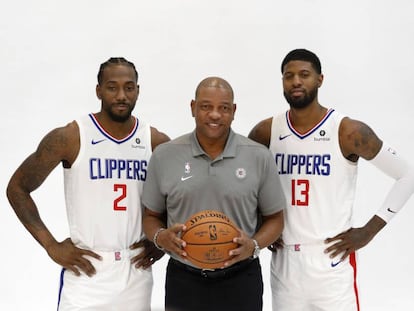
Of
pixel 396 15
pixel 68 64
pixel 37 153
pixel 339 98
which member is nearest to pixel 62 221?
pixel 68 64

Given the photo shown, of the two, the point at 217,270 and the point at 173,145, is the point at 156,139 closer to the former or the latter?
the point at 173,145

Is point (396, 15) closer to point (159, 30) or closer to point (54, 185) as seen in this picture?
point (159, 30)

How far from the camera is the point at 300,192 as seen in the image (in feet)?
10.6

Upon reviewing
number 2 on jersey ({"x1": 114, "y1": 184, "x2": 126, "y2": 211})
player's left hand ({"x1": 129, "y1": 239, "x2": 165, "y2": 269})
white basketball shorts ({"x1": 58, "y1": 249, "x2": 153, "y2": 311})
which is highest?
number 2 on jersey ({"x1": 114, "y1": 184, "x2": 126, "y2": 211})

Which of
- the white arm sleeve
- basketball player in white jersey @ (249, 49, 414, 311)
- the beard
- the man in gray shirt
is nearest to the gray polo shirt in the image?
the man in gray shirt

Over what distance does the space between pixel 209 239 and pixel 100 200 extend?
738 mm

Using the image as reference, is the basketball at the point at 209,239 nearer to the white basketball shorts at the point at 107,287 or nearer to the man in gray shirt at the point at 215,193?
the man in gray shirt at the point at 215,193

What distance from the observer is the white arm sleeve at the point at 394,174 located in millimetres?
3250

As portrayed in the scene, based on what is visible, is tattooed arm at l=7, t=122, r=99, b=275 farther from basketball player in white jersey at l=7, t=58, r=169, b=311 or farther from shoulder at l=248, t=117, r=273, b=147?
shoulder at l=248, t=117, r=273, b=147

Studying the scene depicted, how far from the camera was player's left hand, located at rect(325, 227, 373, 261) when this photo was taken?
126 inches

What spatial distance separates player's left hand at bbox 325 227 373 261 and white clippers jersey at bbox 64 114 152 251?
1.02m

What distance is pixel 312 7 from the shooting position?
553cm

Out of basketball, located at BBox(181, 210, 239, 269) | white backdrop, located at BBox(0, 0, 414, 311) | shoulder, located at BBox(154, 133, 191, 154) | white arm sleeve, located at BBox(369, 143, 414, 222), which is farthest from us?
white backdrop, located at BBox(0, 0, 414, 311)

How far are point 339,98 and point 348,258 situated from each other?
2.54 meters
